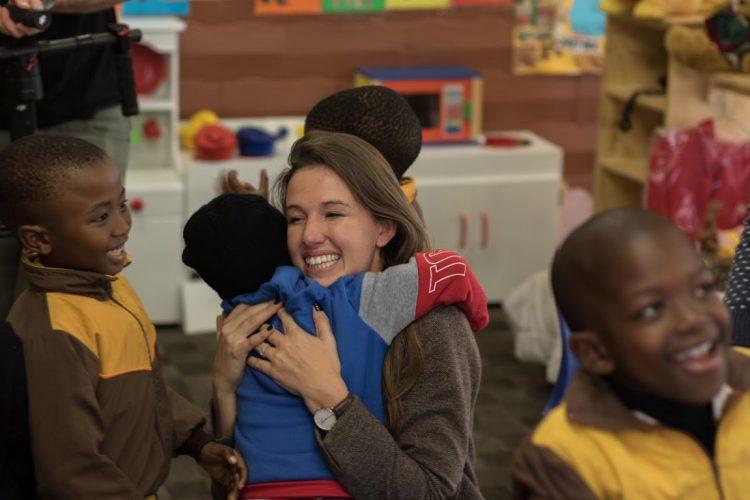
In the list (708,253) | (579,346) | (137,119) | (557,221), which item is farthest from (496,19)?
(579,346)

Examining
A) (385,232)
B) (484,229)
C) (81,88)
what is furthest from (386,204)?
(484,229)

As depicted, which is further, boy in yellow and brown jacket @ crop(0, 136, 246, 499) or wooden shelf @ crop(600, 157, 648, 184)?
wooden shelf @ crop(600, 157, 648, 184)

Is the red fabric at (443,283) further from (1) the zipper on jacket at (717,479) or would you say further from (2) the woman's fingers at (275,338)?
(1) the zipper on jacket at (717,479)

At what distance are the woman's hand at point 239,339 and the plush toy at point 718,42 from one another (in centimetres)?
223

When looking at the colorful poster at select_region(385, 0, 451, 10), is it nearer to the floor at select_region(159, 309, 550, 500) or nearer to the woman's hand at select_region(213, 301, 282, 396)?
the floor at select_region(159, 309, 550, 500)

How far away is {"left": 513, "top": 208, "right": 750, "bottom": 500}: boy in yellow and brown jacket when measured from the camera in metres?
1.19

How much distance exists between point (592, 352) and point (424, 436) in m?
0.47

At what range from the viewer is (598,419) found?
1247 millimetres

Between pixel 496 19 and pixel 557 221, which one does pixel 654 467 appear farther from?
pixel 496 19

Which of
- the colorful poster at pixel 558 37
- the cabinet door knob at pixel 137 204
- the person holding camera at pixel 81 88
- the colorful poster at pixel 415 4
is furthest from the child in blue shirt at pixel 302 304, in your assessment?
the colorful poster at pixel 558 37

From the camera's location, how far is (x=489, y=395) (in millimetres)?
3740

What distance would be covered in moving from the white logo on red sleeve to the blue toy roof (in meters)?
2.87

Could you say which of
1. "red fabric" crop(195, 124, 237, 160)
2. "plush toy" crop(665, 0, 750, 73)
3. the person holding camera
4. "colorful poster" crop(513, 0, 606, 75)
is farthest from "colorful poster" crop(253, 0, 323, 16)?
the person holding camera

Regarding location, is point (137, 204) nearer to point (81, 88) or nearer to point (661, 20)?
point (81, 88)
